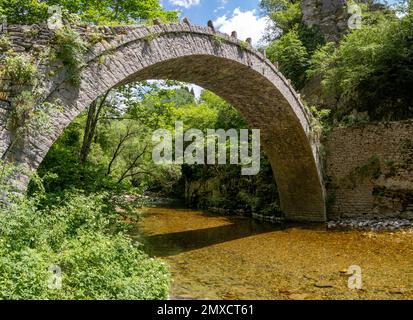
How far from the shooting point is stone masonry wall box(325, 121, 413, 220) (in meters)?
11.6

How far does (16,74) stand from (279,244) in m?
7.21

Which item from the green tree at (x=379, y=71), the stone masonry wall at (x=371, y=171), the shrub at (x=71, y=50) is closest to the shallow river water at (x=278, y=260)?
the stone masonry wall at (x=371, y=171)

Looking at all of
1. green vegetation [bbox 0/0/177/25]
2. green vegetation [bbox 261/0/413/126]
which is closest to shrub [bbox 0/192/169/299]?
green vegetation [bbox 0/0/177/25]

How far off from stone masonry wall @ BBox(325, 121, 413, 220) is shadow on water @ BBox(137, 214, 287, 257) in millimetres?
2396

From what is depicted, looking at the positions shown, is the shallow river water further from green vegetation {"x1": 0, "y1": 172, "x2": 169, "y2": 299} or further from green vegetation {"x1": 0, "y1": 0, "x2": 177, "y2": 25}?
green vegetation {"x1": 0, "y1": 0, "x2": 177, "y2": 25}

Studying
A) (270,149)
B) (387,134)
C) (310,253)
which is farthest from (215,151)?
(310,253)

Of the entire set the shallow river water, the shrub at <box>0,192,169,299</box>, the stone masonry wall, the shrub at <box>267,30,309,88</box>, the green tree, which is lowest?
the shallow river water

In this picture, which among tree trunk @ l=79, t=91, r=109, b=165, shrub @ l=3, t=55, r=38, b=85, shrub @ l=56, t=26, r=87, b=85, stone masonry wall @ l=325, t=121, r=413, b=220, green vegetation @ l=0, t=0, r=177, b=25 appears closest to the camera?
shrub @ l=3, t=55, r=38, b=85

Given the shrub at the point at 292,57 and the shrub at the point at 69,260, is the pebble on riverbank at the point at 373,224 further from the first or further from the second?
the shrub at the point at 292,57

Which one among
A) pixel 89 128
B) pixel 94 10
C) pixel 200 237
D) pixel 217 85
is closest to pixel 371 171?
pixel 217 85

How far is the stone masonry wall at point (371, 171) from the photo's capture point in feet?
38.0

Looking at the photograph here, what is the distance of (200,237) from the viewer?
410 inches

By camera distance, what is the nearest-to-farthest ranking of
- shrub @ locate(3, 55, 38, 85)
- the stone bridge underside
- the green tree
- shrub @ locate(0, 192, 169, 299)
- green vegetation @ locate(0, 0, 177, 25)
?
shrub @ locate(0, 192, 169, 299)
shrub @ locate(3, 55, 38, 85)
the stone bridge underside
green vegetation @ locate(0, 0, 177, 25)
the green tree
